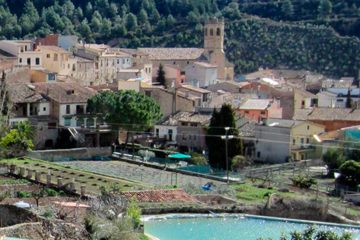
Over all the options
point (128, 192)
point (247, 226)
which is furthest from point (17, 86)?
point (247, 226)

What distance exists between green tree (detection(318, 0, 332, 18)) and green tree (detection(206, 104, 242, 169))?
139 ft

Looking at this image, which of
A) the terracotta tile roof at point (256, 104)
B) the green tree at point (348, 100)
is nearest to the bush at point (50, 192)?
the terracotta tile roof at point (256, 104)

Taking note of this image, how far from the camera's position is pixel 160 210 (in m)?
28.8

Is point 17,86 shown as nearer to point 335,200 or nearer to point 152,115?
point 152,115

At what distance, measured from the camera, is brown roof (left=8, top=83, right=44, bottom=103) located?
139ft

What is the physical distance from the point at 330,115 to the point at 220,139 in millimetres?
8447

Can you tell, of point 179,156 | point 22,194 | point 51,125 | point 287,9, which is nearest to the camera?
point 22,194

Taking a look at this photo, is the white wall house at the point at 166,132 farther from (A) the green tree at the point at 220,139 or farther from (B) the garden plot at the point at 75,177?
(B) the garden plot at the point at 75,177

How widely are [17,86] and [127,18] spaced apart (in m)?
36.2

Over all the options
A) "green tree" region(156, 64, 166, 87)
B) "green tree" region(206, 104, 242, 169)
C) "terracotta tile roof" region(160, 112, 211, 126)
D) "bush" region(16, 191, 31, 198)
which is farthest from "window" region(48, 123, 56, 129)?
"green tree" region(156, 64, 166, 87)

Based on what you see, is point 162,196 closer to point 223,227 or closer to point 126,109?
point 223,227

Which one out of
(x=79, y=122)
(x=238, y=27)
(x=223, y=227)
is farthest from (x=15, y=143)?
(x=238, y=27)

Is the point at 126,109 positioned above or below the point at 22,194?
above

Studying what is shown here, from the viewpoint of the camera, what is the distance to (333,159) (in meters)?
37.6
